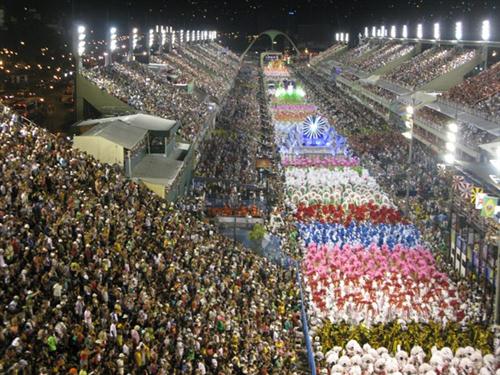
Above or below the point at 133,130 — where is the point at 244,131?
below

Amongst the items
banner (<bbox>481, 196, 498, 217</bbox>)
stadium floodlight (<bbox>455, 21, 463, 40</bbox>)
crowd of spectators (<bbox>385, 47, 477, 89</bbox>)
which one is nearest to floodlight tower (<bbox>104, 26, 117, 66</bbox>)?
crowd of spectators (<bbox>385, 47, 477, 89</bbox>)

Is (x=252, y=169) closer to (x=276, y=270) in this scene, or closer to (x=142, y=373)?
(x=276, y=270)

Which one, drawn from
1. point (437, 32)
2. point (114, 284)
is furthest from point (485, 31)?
point (114, 284)

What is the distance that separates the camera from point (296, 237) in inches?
1172

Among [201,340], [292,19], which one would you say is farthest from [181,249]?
[292,19]

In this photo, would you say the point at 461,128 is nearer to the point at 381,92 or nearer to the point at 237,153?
the point at 237,153

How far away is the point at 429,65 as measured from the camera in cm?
7012

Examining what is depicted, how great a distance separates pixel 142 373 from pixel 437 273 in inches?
Answer: 531

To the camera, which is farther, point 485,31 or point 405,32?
point 405,32

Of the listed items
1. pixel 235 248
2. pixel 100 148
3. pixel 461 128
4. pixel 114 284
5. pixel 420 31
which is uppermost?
pixel 420 31

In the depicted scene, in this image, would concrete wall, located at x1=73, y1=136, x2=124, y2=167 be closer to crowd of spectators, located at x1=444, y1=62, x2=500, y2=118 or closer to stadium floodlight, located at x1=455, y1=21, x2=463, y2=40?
crowd of spectators, located at x1=444, y1=62, x2=500, y2=118

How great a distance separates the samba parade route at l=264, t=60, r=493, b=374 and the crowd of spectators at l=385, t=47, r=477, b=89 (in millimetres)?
25446

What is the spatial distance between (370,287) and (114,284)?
9.81 m

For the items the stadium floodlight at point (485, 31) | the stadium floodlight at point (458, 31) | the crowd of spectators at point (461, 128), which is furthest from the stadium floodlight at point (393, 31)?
the crowd of spectators at point (461, 128)
